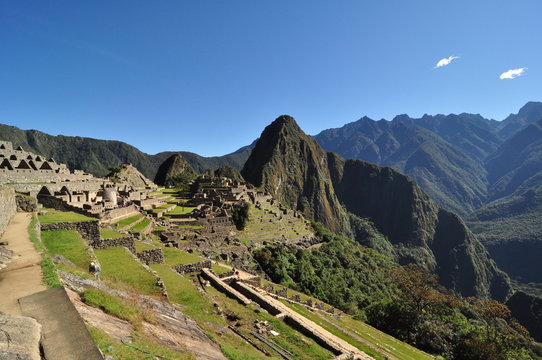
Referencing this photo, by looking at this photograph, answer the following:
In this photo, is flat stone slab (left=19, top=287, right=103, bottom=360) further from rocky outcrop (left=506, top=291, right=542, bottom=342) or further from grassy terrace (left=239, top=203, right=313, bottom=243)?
rocky outcrop (left=506, top=291, right=542, bottom=342)

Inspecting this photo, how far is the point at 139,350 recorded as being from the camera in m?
6.66

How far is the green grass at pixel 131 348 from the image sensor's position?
20.0 ft

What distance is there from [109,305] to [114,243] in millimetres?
9470

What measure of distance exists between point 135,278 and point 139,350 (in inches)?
268

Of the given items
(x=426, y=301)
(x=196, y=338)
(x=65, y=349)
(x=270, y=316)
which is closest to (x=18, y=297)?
(x=65, y=349)

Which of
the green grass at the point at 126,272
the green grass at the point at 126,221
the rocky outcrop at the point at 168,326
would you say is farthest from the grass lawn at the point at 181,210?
the rocky outcrop at the point at 168,326

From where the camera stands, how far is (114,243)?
55.3 feet

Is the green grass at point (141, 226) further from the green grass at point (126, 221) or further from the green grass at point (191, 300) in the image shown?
the green grass at point (191, 300)

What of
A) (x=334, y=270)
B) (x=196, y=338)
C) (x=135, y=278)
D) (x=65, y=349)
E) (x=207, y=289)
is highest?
(x=65, y=349)

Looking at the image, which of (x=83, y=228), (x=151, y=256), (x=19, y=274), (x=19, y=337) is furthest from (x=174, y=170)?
(x=19, y=337)

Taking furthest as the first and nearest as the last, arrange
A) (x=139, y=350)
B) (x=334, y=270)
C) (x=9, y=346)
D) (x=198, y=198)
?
(x=334, y=270) → (x=198, y=198) → (x=139, y=350) → (x=9, y=346)

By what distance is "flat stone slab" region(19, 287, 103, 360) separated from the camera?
5445 mm

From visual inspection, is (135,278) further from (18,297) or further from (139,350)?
(139,350)

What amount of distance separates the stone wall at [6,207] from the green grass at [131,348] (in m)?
11.4
